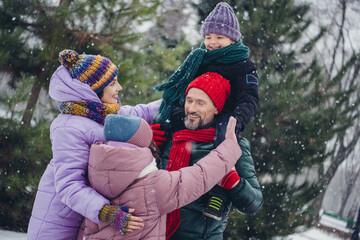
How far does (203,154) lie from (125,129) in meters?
0.54

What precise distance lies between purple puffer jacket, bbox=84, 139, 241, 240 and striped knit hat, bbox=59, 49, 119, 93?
597 millimetres

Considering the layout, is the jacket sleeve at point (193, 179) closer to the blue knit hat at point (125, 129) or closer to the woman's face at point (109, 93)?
the blue knit hat at point (125, 129)

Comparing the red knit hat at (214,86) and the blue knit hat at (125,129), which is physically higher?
the red knit hat at (214,86)

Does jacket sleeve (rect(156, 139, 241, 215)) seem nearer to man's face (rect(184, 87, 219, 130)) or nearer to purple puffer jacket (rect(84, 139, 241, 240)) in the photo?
purple puffer jacket (rect(84, 139, 241, 240))

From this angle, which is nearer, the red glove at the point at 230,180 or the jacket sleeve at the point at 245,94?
the red glove at the point at 230,180

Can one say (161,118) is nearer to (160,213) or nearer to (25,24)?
(160,213)

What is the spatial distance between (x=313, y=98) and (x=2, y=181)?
470 centimetres

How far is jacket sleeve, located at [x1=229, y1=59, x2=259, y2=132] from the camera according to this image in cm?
203

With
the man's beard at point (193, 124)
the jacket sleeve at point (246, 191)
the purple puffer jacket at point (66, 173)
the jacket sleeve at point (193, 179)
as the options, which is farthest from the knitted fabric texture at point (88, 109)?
the jacket sleeve at point (246, 191)

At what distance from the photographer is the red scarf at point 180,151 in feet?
6.63

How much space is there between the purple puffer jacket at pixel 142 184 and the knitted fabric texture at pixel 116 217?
0.05 m

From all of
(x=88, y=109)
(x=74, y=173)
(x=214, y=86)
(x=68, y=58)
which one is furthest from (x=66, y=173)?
(x=214, y=86)

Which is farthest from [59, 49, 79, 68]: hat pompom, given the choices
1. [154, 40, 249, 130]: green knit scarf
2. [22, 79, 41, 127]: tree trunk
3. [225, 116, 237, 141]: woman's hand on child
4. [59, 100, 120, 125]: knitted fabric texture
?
[22, 79, 41, 127]: tree trunk

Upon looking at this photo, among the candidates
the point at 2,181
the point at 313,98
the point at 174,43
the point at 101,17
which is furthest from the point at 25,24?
the point at 313,98
